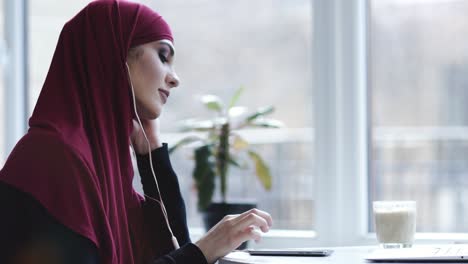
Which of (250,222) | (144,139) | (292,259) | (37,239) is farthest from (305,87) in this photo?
(37,239)

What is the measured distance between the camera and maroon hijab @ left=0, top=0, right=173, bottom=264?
1401 mm

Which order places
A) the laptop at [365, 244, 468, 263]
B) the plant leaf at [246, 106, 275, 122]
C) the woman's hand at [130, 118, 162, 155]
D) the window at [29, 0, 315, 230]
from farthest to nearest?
the window at [29, 0, 315, 230] < the plant leaf at [246, 106, 275, 122] < the woman's hand at [130, 118, 162, 155] < the laptop at [365, 244, 468, 263]

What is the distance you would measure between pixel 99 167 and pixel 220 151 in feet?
2.39

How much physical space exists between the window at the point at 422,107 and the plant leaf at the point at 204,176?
19.0 inches

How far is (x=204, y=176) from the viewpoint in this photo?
2.15 meters

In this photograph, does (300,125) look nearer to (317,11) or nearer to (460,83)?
(317,11)

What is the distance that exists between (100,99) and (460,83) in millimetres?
1072

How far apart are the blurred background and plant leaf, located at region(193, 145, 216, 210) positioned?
0.19m

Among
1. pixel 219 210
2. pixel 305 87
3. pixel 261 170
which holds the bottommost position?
pixel 219 210

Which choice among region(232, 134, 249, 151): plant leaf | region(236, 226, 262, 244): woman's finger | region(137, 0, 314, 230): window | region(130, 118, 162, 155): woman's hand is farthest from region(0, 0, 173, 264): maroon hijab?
region(137, 0, 314, 230): window

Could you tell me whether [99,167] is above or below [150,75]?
below

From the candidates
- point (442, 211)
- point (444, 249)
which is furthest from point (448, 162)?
point (444, 249)

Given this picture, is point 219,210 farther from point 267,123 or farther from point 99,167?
point 99,167

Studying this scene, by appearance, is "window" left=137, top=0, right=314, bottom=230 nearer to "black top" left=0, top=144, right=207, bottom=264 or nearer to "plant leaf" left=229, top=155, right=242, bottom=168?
"plant leaf" left=229, top=155, right=242, bottom=168
